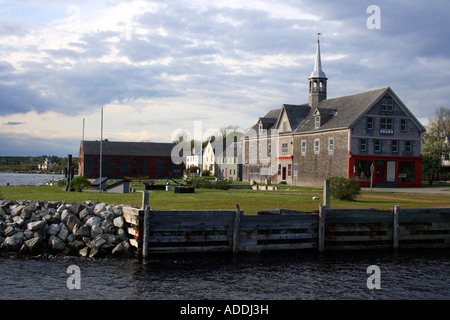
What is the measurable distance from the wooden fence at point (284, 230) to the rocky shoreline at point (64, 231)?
0.69m

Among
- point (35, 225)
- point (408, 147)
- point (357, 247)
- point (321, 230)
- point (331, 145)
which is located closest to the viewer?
point (35, 225)

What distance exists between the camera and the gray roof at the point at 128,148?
299 feet

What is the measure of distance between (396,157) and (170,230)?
42.6 m

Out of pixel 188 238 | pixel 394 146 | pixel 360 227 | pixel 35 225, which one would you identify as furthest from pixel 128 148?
pixel 188 238

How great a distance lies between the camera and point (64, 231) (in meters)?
20.4

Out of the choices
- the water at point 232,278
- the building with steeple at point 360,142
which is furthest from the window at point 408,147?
the water at point 232,278

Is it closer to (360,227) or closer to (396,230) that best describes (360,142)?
(396,230)

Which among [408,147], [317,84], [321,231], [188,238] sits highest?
[317,84]

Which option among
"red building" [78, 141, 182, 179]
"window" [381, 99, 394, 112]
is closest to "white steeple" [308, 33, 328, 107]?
"window" [381, 99, 394, 112]

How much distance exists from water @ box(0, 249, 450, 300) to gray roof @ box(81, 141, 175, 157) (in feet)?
244

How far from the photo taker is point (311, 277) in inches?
665

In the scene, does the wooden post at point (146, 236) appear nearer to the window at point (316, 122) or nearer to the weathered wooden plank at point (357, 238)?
the weathered wooden plank at point (357, 238)
